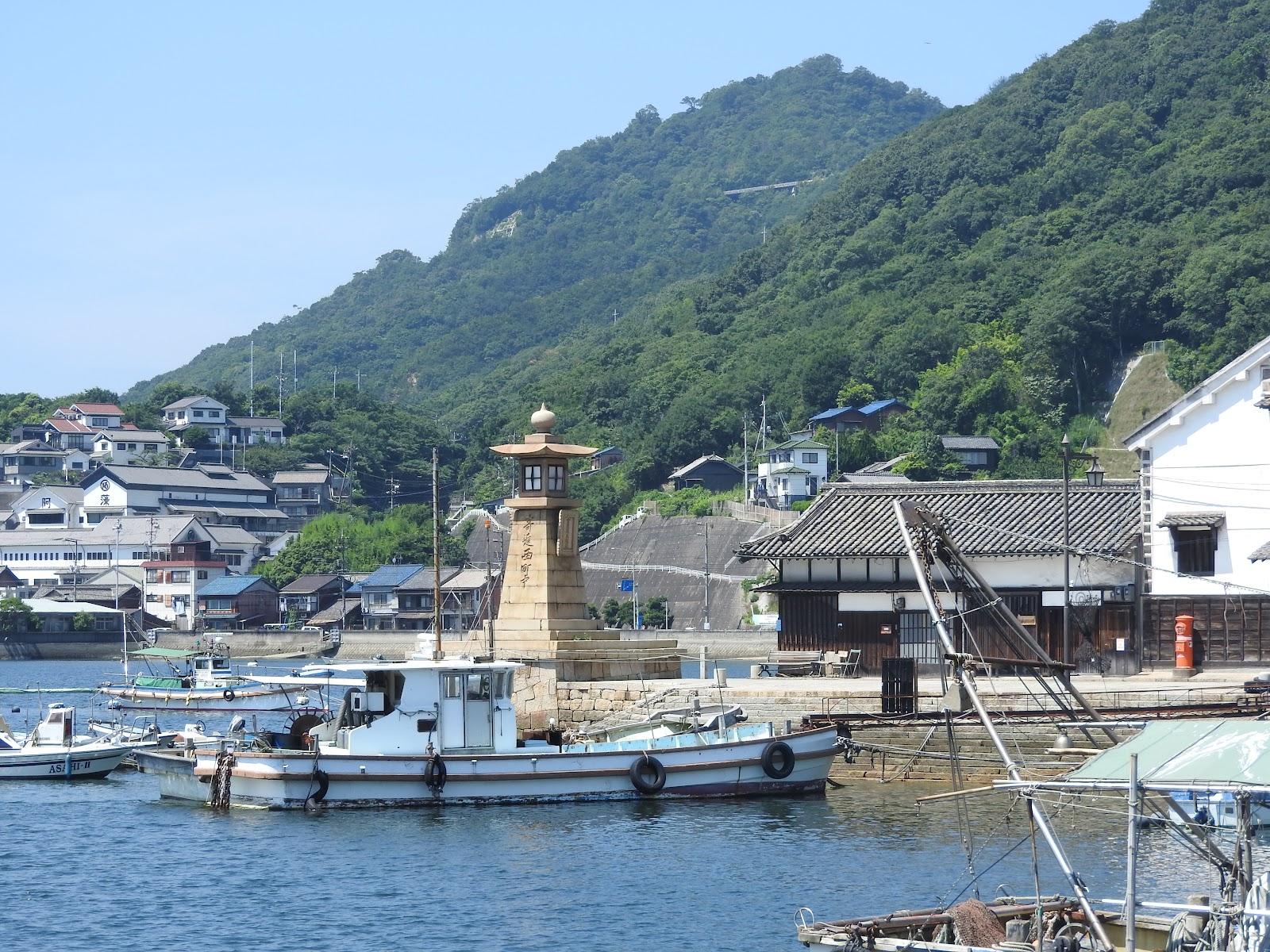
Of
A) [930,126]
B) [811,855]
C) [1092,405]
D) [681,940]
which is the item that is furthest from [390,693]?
[930,126]

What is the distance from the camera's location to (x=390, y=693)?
37406 mm

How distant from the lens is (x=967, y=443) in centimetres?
12331

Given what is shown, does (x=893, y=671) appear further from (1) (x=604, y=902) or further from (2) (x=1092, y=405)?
(2) (x=1092, y=405)

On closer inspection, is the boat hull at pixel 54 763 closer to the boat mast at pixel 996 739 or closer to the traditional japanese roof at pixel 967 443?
the boat mast at pixel 996 739

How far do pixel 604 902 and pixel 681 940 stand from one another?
2816 millimetres

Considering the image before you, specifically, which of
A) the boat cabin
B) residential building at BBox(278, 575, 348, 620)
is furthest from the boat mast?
residential building at BBox(278, 575, 348, 620)

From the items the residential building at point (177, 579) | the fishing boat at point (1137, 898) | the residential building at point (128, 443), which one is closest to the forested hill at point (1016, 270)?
the residential building at point (177, 579)

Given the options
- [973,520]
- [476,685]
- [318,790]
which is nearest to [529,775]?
[476,685]

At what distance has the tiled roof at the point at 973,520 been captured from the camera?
48.0 m

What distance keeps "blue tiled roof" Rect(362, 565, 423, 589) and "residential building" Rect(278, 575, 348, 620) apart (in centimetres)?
391

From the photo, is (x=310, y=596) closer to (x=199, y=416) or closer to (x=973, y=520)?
(x=199, y=416)

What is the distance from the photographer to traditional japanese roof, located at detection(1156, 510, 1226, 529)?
151 ft

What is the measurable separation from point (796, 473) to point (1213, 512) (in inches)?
3446

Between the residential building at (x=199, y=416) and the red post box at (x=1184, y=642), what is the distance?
464ft
